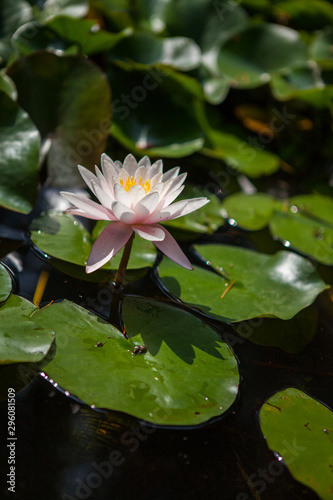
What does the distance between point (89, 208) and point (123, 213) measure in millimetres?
148

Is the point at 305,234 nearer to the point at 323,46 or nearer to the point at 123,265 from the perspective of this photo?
the point at 123,265

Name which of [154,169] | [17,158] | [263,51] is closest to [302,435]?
[154,169]

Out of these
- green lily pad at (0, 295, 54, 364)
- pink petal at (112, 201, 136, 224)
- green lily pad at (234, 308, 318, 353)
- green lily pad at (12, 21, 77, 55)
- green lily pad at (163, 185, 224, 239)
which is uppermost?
pink petal at (112, 201, 136, 224)

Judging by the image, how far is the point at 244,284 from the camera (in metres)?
1.92

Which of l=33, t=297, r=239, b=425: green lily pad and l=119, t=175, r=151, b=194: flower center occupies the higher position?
l=119, t=175, r=151, b=194: flower center

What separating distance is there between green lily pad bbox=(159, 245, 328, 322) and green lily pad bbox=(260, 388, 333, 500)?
35 centimetres

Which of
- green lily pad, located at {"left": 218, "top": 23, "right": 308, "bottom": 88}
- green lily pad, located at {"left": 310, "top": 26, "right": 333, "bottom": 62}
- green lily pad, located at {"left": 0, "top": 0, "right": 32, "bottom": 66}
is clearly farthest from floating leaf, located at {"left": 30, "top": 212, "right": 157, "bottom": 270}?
green lily pad, located at {"left": 310, "top": 26, "right": 333, "bottom": 62}

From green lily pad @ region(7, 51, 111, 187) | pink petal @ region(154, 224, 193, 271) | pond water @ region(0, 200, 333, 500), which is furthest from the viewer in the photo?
green lily pad @ region(7, 51, 111, 187)

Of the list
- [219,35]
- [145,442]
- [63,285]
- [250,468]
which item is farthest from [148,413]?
[219,35]

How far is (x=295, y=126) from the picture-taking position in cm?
362

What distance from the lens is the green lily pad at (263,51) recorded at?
10.8 ft

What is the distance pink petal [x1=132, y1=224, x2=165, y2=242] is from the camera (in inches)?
58.0

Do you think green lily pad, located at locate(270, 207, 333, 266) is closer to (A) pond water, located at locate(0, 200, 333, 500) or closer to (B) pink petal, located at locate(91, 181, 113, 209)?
(A) pond water, located at locate(0, 200, 333, 500)

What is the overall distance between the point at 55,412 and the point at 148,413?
0.30m
